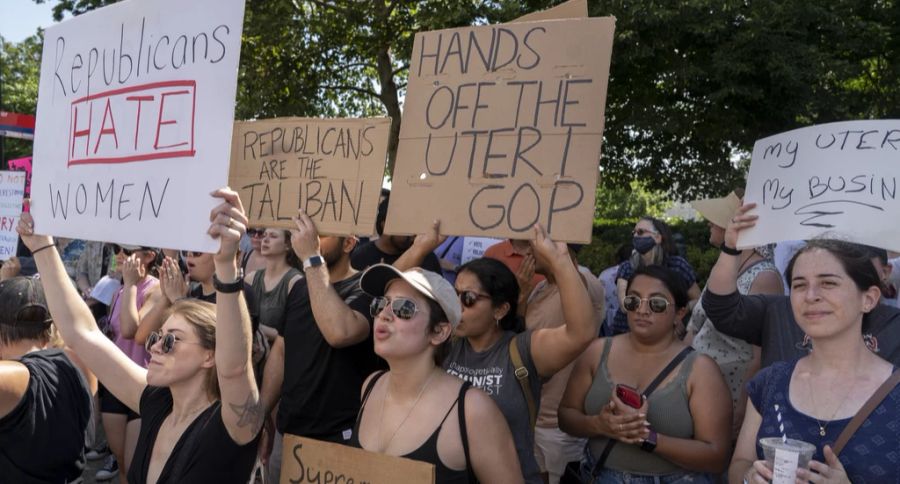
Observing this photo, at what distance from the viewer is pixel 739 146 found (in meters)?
15.7

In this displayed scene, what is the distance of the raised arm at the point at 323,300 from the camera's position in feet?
10.5

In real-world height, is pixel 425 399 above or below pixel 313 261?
below

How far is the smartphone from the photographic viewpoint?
3.07 metres

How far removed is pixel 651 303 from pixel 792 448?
1357 millimetres

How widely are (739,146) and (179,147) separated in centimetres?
→ 1465

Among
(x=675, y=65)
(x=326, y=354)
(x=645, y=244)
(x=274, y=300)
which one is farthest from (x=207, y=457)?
(x=675, y=65)

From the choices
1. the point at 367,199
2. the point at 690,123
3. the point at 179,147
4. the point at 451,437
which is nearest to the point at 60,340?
the point at 179,147

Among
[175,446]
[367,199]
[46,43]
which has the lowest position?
[175,446]

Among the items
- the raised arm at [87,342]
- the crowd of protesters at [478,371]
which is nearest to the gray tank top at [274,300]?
the crowd of protesters at [478,371]

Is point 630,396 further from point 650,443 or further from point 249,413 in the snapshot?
point 249,413

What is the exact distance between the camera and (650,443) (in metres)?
3.08

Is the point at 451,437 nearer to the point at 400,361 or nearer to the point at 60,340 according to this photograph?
the point at 400,361

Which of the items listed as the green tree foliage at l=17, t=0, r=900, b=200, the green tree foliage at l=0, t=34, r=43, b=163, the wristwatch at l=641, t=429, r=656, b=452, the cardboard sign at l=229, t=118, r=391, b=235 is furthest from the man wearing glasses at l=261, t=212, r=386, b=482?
the green tree foliage at l=0, t=34, r=43, b=163

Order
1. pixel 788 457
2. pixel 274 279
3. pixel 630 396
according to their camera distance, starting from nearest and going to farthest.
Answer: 1. pixel 788 457
2. pixel 630 396
3. pixel 274 279
